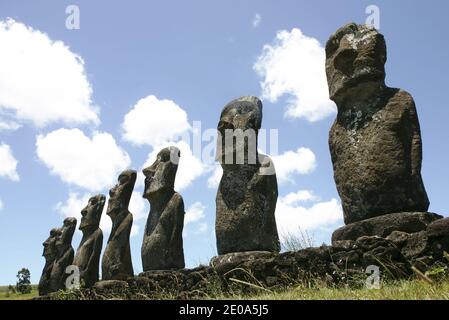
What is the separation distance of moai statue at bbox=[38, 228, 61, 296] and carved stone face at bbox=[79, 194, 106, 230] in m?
2.50

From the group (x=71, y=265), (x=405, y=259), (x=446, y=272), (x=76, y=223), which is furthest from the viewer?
(x=76, y=223)

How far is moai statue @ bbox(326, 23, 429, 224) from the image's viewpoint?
7.65m

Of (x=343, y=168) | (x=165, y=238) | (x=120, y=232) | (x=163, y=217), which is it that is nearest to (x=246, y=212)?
(x=343, y=168)

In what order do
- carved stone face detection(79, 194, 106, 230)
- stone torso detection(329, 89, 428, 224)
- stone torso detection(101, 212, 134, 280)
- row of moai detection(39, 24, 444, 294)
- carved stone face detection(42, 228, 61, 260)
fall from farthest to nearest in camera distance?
carved stone face detection(42, 228, 61, 260) < carved stone face detection(79, 194, 106, 230) < stone torso detection(101, 212, 134, 280) < row of moai detection(39, 24, 444, 294) < stone torso detection(329, 89, 428, 224)

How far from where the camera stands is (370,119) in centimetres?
816

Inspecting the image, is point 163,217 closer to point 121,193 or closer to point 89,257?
point 121,193

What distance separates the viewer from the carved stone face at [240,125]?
9.88m

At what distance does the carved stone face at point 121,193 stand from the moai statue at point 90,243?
6.49 feet

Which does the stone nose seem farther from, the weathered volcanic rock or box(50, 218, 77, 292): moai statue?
box(50, 218, 77, 292): moai statue

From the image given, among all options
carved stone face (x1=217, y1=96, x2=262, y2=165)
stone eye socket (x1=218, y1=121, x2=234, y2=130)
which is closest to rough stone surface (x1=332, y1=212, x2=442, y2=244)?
carved stone face (x1=217, y1=96, x2=262, y2=165)

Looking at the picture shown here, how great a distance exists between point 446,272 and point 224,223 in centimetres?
433
